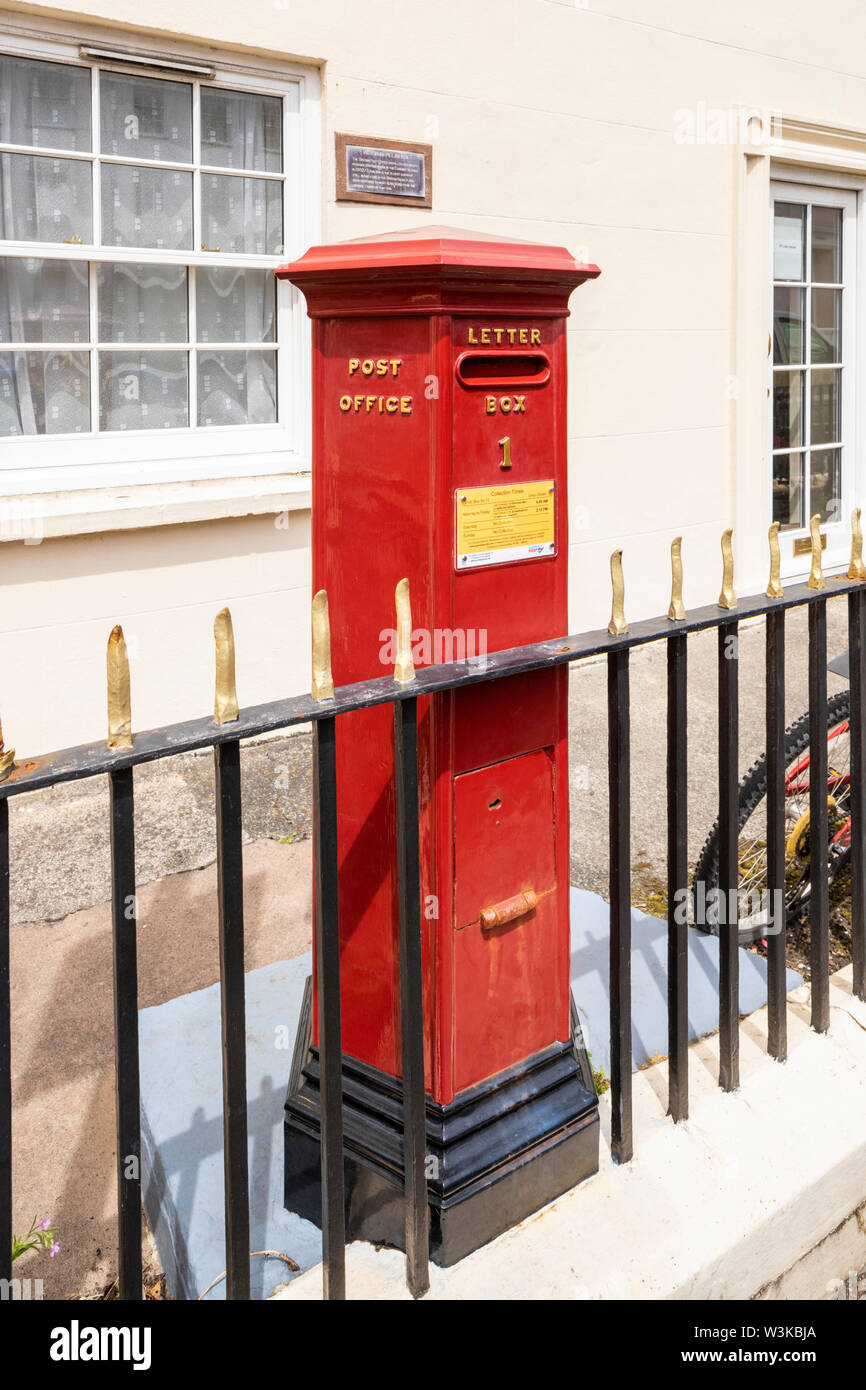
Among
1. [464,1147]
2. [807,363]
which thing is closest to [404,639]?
[464,1147]

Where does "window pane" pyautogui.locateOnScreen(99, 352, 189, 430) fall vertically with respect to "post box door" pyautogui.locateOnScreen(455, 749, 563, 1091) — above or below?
above

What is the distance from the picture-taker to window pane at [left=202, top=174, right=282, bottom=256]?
16.3 ft

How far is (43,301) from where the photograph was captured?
467 centimetres

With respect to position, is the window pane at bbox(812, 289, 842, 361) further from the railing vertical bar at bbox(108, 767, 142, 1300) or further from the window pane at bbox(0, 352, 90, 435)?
the railing vertical bar at bbox(108, 767, 142, 1300)

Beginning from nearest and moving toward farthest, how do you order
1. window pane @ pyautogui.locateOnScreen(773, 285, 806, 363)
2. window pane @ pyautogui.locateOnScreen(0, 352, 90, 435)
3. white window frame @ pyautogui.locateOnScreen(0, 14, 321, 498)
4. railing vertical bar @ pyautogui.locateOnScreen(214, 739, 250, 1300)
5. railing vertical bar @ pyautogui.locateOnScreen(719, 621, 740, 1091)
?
1. railing vertical bar @ pyautogui.locateOnScreen(214, 739, 250, 1300)
2. railing vertical bar @ pyautogui.locateOnScreen(719, 621, 740, 1091)
3. white window frame @ pyautogui.locateOnScreen(0, 14, 321, 498)
4. window pane @ pyautogui.locateOnScreen(0, 352, 90, 435)
5. window pane @ pyautogui.locateOnScreen(773, 285, 806, 363)

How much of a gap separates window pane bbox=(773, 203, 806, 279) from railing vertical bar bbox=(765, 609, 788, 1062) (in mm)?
5962

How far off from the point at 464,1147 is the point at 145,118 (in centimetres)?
432

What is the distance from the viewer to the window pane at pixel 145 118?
4617 mm

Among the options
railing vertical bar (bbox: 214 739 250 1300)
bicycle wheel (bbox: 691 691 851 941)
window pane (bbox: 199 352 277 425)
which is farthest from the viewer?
window pane (bbox: 199 352 277 425)

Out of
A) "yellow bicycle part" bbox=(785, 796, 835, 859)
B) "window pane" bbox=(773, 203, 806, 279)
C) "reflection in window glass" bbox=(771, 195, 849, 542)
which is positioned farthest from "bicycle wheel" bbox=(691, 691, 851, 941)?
"window pane" bbox=(773, 203, 806, 279)

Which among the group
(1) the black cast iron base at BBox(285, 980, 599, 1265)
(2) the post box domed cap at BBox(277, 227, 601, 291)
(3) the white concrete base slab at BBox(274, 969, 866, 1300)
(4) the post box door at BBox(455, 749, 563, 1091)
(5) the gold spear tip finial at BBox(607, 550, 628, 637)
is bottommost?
(3) the white concrete base slab at BBox(274, 969, 866, 1300)

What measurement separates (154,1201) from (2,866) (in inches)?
49.8
